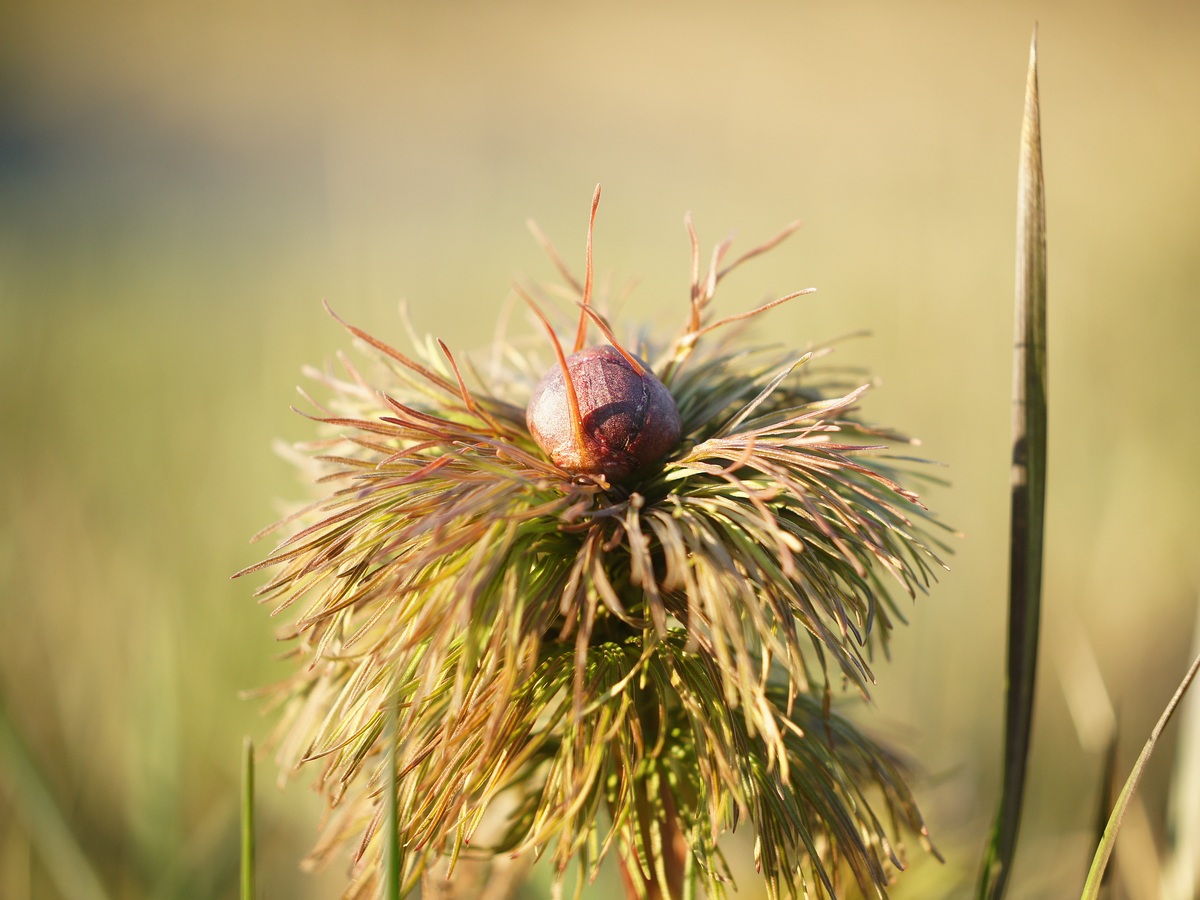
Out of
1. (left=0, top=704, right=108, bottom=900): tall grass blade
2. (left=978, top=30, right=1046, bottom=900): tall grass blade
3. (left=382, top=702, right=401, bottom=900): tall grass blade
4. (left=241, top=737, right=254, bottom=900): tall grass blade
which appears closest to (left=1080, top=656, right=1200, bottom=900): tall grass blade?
(left=978, top=30, right=1046, bottom=900): tall grass blade

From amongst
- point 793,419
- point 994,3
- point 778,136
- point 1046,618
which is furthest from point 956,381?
point 994,3

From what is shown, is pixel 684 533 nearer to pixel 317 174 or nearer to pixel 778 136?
pixel 778 136

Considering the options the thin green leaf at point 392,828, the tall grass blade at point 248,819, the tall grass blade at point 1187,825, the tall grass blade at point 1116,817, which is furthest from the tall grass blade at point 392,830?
the tall grass blade at point 1187,825

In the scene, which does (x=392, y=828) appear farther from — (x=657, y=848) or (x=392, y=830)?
(x=657, y=848)

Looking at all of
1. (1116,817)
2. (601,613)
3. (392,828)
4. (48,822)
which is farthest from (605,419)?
(48,822)

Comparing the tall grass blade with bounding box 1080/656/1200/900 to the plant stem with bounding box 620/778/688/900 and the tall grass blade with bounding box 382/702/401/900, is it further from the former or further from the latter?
the tall grass blade with bounding box 382/702/401/900

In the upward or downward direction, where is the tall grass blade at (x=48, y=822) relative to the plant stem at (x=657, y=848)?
upward

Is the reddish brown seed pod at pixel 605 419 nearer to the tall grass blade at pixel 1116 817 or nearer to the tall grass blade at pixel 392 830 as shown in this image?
the tall grass blade at pixel 392 830
